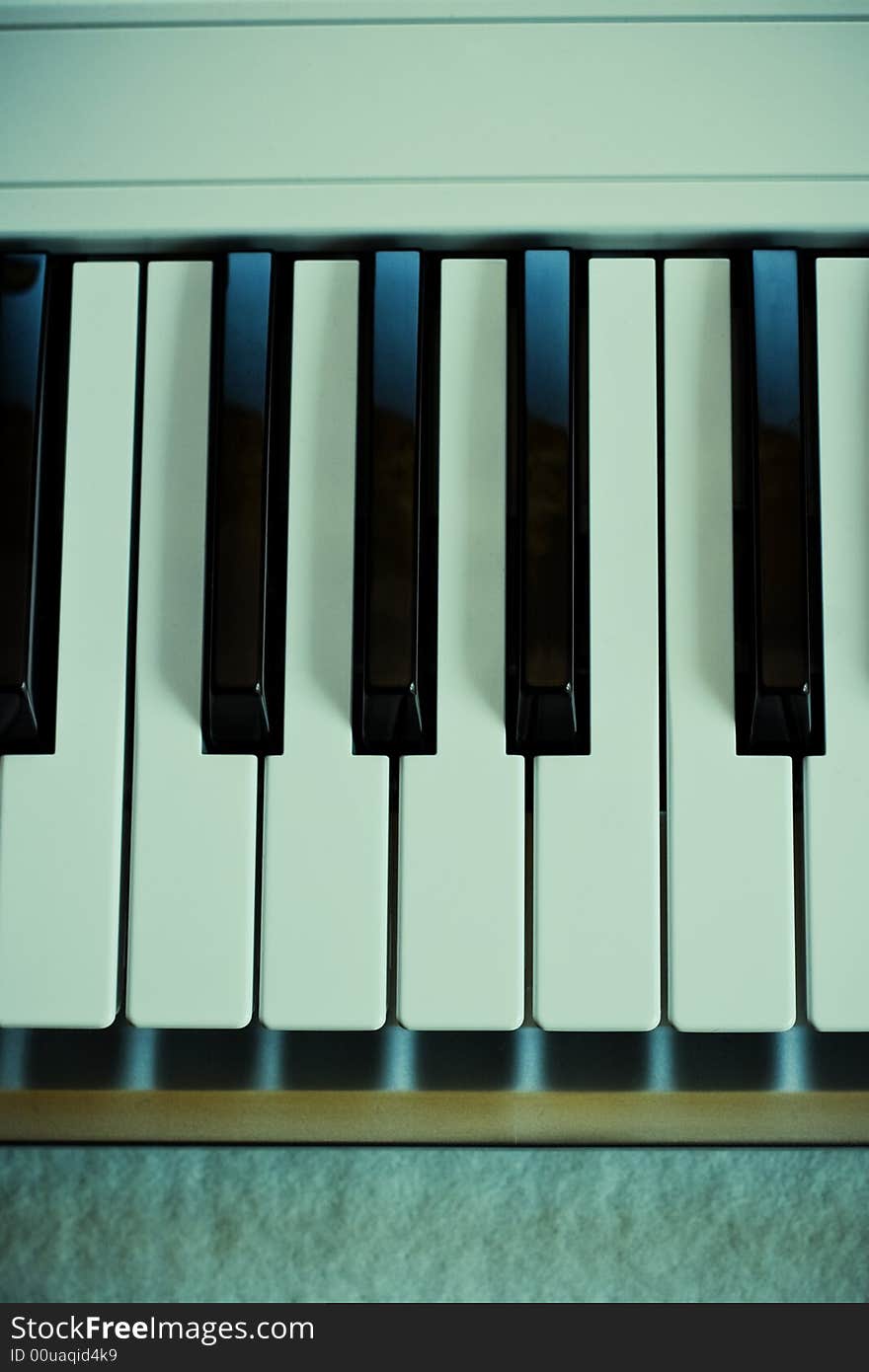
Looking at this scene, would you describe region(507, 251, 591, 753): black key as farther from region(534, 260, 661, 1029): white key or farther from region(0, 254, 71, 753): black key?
region(0, 254, 71, 753): black key

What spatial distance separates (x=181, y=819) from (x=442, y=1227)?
9.5 inches

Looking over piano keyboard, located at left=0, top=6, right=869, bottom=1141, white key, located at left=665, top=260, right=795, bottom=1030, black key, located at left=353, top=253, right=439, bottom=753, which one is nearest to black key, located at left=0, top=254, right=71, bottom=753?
piano keyboard, located at left=0, top=6, right=869, bottom=1141

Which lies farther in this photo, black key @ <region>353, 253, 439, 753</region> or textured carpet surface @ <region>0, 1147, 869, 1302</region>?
textured carpet surface @ <region>0, 1147, 869, 1302</region>

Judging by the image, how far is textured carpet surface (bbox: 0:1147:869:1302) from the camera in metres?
0.53

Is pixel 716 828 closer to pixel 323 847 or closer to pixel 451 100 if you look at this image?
pixel 323 847

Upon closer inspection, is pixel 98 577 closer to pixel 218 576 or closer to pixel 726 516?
pixel 218 576

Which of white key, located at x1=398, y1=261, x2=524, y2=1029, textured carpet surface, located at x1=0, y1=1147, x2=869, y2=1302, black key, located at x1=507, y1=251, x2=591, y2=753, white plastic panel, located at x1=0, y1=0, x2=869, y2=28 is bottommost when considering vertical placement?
textured carpet surface, located at x1=0, y1=1147, x2=869, y2=1302

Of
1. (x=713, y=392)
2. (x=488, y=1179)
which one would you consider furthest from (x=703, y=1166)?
(x=713, y=392)

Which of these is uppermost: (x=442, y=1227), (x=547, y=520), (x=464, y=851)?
(x=547, y=520)

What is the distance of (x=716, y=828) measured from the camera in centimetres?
42

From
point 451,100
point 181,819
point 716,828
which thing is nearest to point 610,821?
point 716,828

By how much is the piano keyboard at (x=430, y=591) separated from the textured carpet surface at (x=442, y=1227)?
10 centimetres

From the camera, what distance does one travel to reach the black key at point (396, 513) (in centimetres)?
41

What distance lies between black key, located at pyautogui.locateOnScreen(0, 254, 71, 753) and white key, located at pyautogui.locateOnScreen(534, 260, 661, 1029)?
0.60 ft
